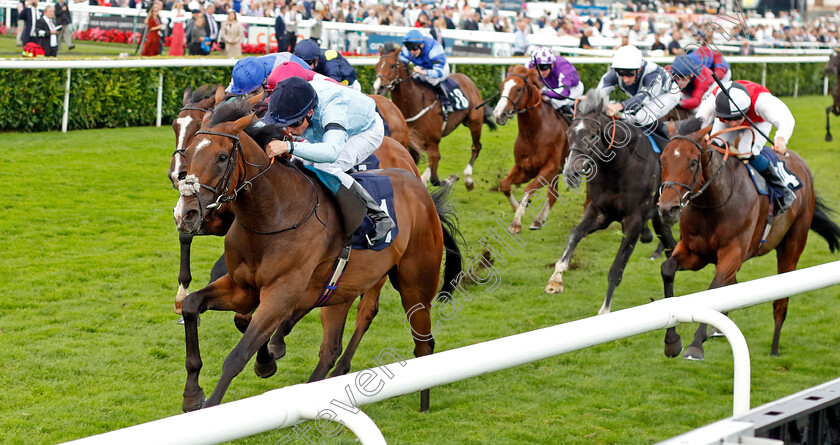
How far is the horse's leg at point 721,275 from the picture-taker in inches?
201

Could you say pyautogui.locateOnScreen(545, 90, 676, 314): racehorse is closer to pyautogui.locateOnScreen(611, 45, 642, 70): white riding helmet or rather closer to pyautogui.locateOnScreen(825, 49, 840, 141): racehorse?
pyautogui.locateOnScreen(611, 45, 642, 70): white riding helmet

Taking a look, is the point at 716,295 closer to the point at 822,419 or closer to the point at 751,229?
the point at 822,419

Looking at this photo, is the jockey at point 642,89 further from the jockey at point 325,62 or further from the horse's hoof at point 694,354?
the horse's hoof at point 694,354

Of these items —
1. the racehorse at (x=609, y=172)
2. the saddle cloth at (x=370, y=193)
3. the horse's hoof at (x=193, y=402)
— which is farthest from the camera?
the racehorse at (x=609, y=172)

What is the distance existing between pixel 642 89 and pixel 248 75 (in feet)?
11.3

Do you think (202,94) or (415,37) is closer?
(202,94)

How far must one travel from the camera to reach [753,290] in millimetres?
2082

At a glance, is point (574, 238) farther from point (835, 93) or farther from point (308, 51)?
point (835, 93)

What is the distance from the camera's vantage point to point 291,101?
369cm

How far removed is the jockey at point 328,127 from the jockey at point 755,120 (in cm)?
217

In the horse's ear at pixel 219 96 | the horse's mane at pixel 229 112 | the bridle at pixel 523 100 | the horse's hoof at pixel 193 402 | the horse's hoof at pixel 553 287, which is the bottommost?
the horse's hoof at pixel 553 287

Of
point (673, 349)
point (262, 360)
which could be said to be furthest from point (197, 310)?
point (673, 349)

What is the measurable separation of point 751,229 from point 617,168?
1321 millimetres

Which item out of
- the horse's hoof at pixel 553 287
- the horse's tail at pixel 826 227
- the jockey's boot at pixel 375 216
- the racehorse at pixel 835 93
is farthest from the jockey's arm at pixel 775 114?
the racehorse at pixel 835 93
